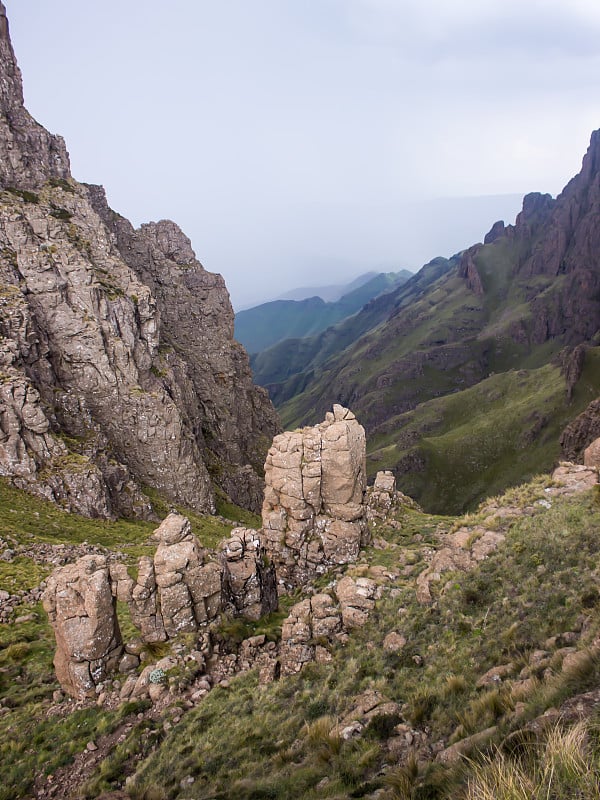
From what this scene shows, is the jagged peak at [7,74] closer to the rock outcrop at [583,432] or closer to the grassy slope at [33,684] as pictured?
the grassy slope at [33,684]

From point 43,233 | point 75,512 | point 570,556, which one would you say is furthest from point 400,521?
point 43,233

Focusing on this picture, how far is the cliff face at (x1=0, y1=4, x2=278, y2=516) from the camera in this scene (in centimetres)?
3831

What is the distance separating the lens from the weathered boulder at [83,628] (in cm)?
1527

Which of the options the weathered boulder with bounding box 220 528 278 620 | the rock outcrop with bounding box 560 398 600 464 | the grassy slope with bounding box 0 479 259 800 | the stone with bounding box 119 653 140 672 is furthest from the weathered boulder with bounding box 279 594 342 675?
the rock outcrop with bounding box 560 398 600 464

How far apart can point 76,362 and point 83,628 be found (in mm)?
38511

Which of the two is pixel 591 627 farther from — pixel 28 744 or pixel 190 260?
pixel 190 260

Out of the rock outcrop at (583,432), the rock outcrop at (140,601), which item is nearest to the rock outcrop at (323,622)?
the rock outcrop at (140,601)

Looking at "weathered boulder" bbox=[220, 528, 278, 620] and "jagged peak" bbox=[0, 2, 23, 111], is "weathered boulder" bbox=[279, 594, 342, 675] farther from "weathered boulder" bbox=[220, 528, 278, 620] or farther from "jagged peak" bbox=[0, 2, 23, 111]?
"jagged peak" bbox=[0, 2, 23, 111]

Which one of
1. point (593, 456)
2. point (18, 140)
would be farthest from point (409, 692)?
point (18, 140)

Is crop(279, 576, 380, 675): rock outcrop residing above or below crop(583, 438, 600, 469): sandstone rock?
below

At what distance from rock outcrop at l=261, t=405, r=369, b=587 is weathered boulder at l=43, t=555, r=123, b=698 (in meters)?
9.36

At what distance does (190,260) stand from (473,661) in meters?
82.5

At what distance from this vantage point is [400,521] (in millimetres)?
31500

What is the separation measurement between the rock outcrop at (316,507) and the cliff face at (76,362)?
24.4 m
